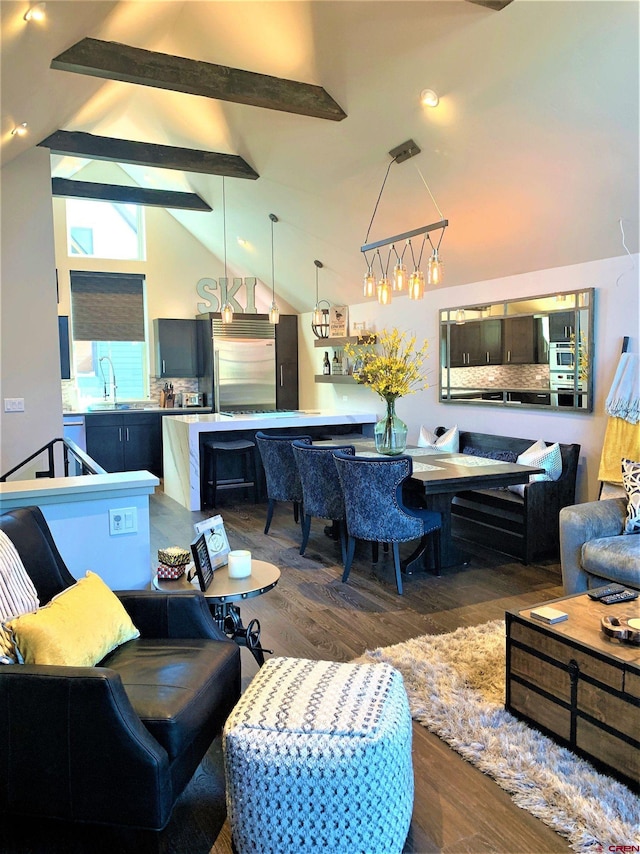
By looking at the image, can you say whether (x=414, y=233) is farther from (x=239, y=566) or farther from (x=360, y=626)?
(x=239, y=566)

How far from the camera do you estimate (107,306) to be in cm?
859

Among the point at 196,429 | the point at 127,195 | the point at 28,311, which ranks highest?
the point at 127,195

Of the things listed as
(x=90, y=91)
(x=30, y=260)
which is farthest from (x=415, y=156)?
(x=30, y=260)

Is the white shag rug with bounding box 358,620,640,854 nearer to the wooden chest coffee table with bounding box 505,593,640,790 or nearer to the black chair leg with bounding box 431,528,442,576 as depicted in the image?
the wooden chest coffee table with bounding box 505,593,640,790

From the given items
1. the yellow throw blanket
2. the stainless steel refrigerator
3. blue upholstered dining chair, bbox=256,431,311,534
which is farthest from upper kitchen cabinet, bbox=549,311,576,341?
the stainless steel refrigerator

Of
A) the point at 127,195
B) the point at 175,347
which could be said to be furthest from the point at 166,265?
the point at 127,195

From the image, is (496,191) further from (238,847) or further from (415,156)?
(238,847)

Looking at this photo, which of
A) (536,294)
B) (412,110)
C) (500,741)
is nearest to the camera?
(500,741)

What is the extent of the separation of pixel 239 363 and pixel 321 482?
484 cm

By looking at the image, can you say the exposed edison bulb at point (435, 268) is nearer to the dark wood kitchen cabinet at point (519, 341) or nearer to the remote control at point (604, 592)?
the dark wood kitchen cabinet at point (519, 341)

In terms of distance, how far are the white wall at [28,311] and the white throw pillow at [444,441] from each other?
3.41 metres

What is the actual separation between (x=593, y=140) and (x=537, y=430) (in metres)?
2.37

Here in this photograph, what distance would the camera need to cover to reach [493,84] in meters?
3.89

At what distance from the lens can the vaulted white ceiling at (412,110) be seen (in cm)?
344
